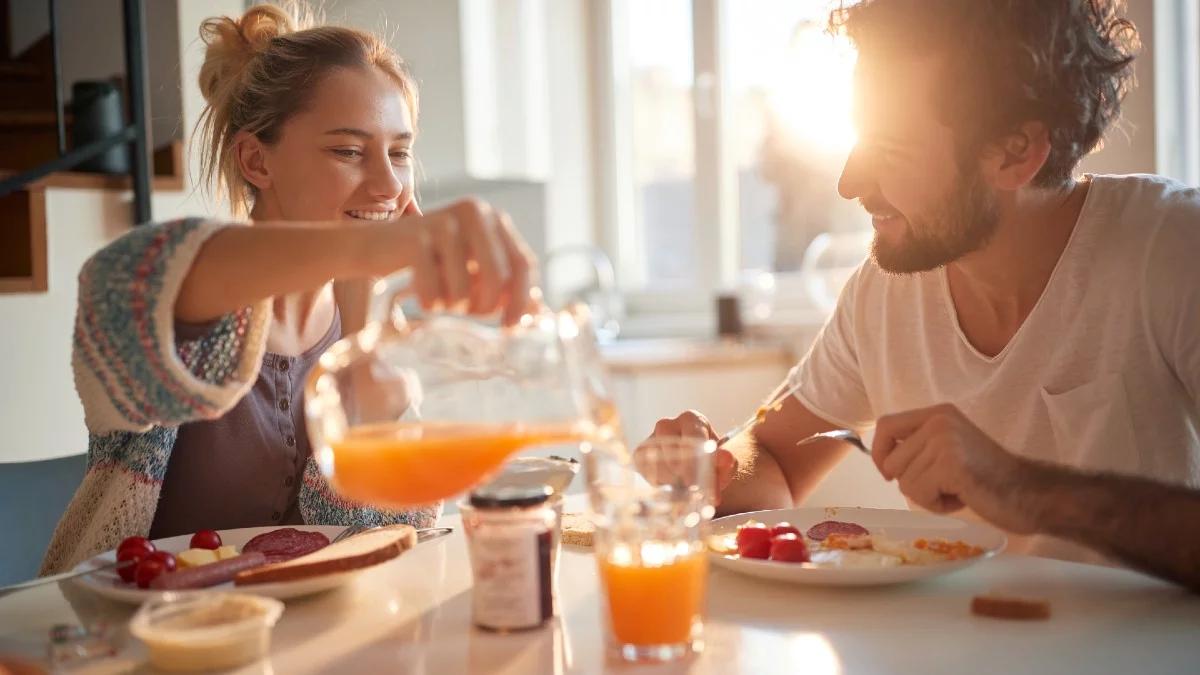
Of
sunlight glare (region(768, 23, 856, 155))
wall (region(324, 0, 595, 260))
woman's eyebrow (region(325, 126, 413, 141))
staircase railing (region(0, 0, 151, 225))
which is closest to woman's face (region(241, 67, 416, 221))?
woman's eyebrow (region(325, 126, 413, 141))

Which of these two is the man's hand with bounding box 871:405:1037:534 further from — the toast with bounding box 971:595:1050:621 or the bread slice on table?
the bread slice on table

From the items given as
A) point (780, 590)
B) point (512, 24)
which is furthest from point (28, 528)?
point (512, 24)

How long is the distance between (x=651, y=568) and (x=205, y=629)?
1.17 feet

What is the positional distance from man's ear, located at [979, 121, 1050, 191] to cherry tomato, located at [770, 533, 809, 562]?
71cm

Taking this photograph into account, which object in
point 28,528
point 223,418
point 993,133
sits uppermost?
point 993,133

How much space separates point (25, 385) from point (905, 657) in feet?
7.10

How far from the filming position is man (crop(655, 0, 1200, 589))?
145 cm

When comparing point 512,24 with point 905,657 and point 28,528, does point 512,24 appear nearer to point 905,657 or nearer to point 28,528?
point 28,528

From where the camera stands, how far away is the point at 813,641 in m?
0.93

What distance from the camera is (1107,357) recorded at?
4.78ft

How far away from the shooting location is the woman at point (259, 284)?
935 millimetres

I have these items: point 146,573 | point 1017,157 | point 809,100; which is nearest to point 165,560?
point 146,573

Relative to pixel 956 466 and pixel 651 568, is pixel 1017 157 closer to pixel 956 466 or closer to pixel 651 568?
pixel 956 466

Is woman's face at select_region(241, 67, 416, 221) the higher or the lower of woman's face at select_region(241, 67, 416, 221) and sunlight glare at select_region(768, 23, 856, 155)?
the lower
